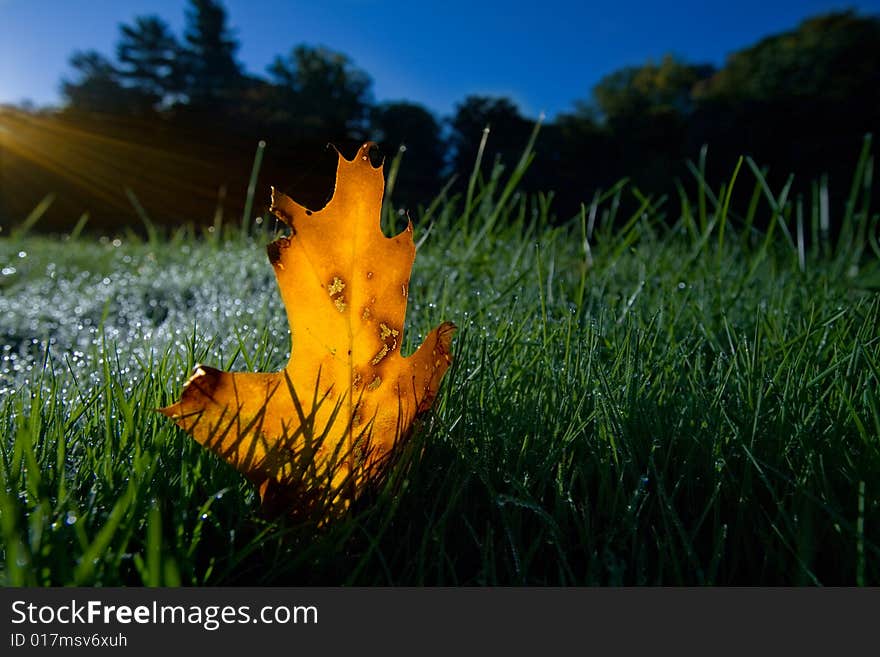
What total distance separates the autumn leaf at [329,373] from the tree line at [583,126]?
954 centimetres

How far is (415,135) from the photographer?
58.9ft

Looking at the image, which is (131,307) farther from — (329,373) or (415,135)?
(415,135)

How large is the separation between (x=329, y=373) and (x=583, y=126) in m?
20.3

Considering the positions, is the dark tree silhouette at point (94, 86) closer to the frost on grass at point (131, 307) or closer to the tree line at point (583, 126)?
the tree line at point (583, 126)

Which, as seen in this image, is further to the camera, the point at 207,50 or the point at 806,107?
the point at 207,50

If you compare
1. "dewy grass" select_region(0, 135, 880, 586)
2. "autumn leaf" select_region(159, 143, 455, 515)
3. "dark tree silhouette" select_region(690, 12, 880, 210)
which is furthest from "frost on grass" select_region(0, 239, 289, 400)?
"dark tree silhouette" select_region(690, 12, 880, 210)

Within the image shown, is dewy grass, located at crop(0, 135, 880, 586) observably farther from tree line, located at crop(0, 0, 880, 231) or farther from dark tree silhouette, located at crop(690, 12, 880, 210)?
dark tree silhouette, located at crop(690, 12, 880, 210)

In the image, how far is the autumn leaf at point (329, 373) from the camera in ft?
2.10

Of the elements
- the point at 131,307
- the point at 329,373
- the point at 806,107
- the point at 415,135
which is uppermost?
the point at 806,107

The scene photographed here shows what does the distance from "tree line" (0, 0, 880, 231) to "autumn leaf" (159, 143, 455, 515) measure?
9540 mm

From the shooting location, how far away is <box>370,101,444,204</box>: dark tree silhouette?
15203 mm

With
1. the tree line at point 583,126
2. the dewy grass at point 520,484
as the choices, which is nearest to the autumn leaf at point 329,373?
the dewy grass at point 520,484

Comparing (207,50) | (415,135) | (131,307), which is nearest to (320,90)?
(415,135)
